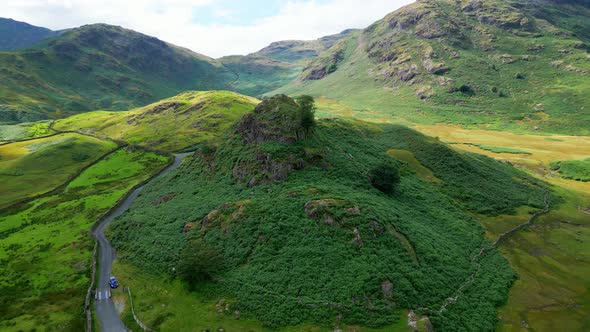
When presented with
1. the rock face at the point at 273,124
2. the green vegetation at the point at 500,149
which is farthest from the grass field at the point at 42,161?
the green vegetation at the point at 500,149

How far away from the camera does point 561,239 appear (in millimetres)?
68688

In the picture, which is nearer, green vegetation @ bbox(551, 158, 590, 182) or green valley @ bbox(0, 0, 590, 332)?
green valley @ bbox(0, 0, 590, 332)

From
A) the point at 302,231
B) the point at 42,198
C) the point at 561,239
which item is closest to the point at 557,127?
the point at 561,239

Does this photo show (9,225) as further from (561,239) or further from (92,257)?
(561,239)

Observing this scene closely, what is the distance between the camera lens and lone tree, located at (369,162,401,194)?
234 ft

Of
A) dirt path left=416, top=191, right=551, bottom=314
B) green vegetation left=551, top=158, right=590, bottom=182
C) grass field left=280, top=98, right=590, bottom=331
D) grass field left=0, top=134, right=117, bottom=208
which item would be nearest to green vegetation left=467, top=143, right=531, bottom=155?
grass field left=280, top=98, right=590, bottom=331

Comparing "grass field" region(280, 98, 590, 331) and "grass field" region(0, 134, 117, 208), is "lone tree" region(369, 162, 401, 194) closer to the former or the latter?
"grass field" region(280, 98, 590, 331)

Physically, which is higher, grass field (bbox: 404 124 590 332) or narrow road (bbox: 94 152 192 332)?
narrow road (bbox: 94 152 192 332)

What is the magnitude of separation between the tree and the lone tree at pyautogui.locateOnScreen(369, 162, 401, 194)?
37.6 metres

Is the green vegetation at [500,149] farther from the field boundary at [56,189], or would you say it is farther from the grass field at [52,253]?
the field boundary at [56,189]

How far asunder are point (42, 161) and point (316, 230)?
14523 centimetres

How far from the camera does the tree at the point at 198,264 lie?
50.9m

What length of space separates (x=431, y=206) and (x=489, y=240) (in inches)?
513

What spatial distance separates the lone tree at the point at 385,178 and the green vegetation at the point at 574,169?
269 ft
